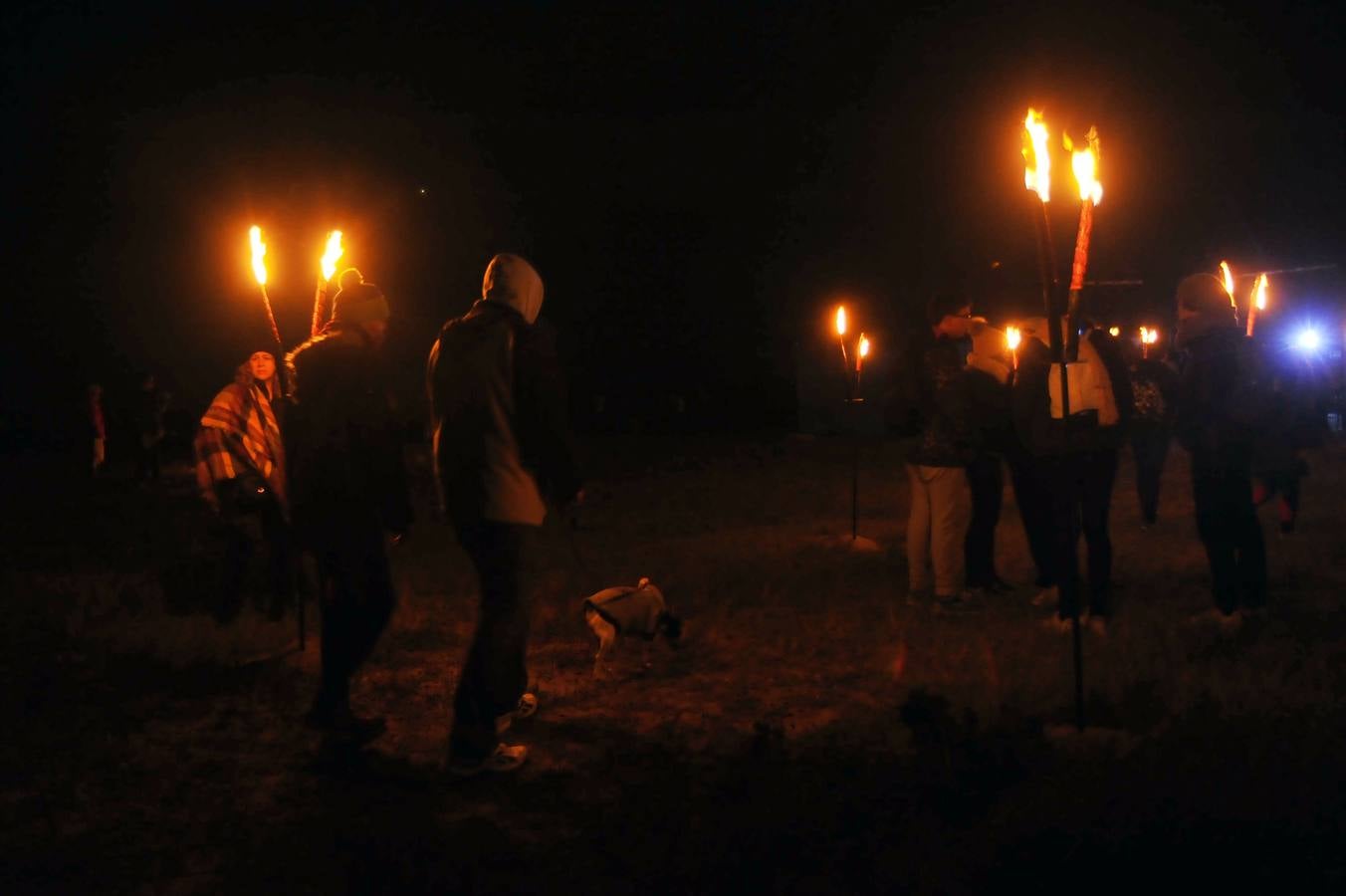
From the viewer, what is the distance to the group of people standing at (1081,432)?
6.55 m

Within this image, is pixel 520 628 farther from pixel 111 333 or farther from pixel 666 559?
pixel 111 333

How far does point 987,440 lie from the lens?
7.81m

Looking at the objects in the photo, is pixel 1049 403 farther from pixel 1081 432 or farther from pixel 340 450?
pixel 340 450

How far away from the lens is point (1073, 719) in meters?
5.17

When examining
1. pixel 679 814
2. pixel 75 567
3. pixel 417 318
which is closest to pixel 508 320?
pixel 679 814

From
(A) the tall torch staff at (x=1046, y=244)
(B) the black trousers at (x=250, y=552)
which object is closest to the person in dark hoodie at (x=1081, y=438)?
(A) the tall torch staff at (x=1046, y=244)

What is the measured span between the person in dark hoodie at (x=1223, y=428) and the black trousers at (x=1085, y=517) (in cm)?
49

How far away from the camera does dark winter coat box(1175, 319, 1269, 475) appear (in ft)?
21.7

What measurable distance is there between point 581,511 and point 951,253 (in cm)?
1512

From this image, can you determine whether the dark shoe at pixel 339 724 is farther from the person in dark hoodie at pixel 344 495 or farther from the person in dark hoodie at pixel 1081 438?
the person in dark hoodie at pixel 1081 438

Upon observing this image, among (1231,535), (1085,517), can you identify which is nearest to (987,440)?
(1085,517)

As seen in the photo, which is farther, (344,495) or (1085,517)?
(1085,517)

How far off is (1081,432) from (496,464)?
3.45 metres

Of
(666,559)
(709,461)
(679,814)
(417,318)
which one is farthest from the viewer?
(417,318)
